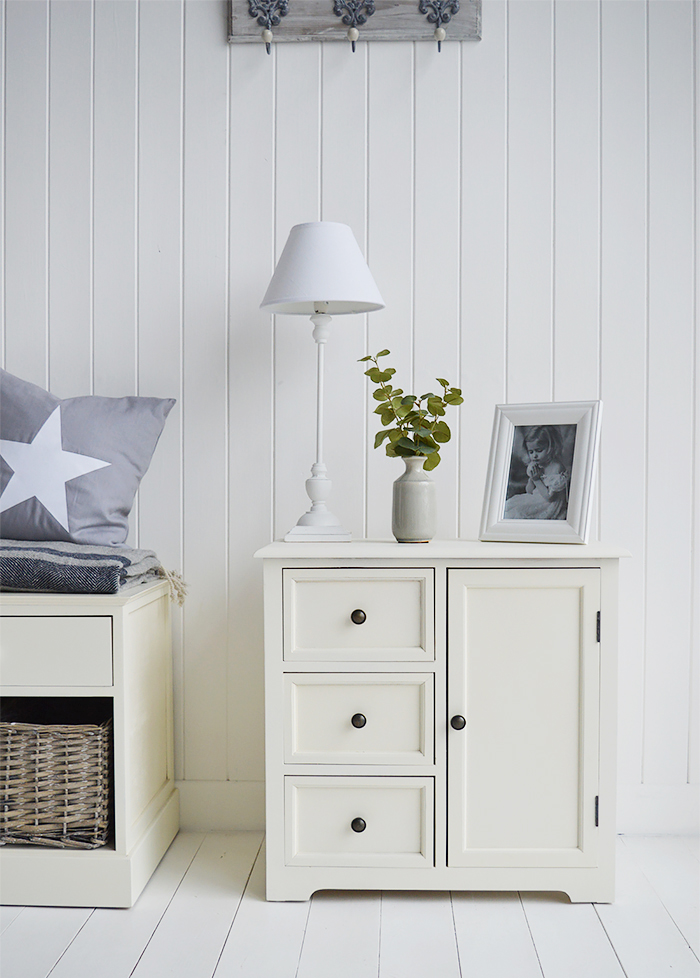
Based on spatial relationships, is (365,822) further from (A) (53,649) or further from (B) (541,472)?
(B) (541,472)

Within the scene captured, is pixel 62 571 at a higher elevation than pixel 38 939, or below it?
higher

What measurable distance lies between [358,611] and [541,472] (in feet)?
1.70

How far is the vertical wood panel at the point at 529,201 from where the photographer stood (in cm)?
194

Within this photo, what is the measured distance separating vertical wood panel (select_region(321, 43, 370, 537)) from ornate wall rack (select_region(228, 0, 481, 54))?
0.05 meters

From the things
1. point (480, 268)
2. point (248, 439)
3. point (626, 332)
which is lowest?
point (248, 439)

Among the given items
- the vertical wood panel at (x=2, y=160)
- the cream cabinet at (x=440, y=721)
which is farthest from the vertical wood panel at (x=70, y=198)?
the cream cabinet at (x=440, y=721)

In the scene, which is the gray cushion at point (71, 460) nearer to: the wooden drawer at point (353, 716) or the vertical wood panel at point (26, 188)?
the vertical wood panel at point (26, 188)

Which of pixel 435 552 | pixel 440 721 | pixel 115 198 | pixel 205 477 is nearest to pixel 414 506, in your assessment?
pixel 435 552

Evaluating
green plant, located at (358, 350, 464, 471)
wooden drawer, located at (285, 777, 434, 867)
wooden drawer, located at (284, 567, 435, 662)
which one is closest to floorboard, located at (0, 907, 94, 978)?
wooden drawer, located at (285, 777, 434, 867)

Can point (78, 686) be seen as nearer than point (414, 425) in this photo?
Yes

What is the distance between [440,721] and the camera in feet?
5.22

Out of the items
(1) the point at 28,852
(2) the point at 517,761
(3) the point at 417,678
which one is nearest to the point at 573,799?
(2) the point at 517,761

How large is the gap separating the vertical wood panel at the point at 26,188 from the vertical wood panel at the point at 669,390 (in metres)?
1.49

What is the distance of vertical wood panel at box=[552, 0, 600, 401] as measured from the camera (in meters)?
1.94
